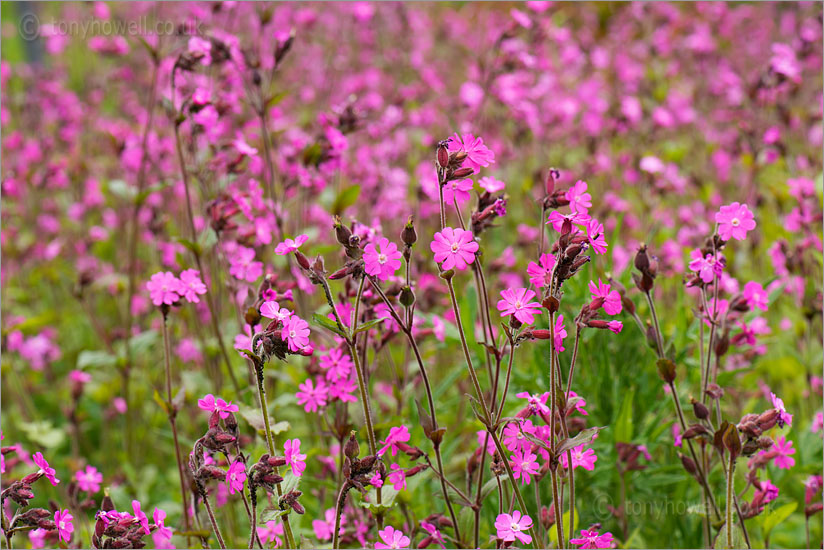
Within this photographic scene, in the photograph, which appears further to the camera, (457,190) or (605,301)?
(457,190)

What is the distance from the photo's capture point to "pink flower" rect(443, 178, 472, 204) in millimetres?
1793

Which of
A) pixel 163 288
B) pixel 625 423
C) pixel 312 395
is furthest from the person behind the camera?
pixel 625 423

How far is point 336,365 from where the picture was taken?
209 cm

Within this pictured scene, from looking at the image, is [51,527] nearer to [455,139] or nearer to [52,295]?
[455,139]

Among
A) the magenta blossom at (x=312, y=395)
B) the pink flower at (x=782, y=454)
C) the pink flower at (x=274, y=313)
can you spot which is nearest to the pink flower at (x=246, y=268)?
the magenta blossom at (x=312, y=395)

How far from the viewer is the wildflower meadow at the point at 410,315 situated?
5.82ft

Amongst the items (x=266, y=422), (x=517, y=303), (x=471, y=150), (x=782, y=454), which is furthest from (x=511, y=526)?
(x=782, y=454)

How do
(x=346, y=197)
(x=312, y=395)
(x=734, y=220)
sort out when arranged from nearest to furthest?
(x=734, y=220)
(x=312, y=395)
(x=346, y=197)

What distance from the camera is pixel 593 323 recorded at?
1.71m

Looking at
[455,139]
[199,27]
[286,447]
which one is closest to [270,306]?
[286,447]

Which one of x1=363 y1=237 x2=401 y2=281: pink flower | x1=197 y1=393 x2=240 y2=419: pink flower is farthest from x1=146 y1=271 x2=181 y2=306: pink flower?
x1=363 y1=237 x2=401 y2=281: pink flower

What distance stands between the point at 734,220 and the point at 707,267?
133 millimetres

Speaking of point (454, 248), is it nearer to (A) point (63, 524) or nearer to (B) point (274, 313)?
(B) point (274, 313)

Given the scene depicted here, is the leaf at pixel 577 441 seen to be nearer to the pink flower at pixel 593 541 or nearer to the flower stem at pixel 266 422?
the pink flower at pixel 593 541
